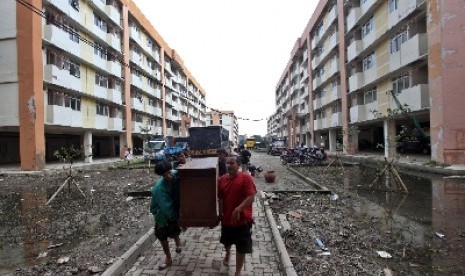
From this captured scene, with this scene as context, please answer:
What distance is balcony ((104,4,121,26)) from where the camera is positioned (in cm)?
3375

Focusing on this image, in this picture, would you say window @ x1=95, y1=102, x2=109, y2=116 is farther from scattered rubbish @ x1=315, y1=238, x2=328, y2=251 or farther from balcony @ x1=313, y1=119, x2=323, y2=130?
scattered rubbish @ x1=315, y1=238, x2=328, y2=251

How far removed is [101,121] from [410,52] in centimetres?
2608

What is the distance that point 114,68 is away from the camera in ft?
116

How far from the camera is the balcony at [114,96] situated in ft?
113

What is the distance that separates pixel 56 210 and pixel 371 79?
25.3 metres

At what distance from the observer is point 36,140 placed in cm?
2258

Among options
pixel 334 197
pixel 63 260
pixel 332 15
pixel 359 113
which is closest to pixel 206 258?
pixel 63 260

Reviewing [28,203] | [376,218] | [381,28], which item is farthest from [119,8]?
[376,218]

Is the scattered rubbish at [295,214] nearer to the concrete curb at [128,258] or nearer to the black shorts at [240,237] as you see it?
the concrete curb at [128,258]

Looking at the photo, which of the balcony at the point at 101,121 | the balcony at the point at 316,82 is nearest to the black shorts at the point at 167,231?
the balcony at the point at 101,121

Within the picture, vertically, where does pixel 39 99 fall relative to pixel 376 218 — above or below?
above

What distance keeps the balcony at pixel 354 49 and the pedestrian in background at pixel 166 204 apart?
93.5 ft

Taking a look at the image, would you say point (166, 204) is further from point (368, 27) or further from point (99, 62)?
point (99, 62)

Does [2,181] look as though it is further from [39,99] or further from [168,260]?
[168,260]
